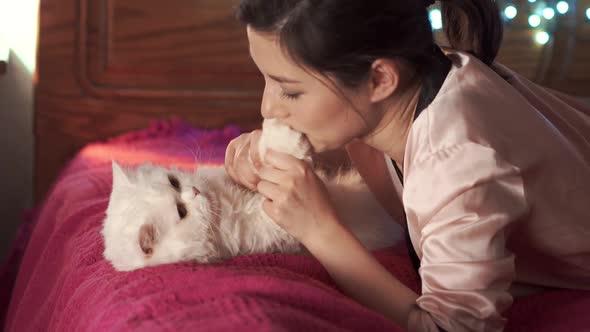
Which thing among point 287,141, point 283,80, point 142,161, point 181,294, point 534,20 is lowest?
point 142,161

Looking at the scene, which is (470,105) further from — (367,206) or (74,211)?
(74,211)

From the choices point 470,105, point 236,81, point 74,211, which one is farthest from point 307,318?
point 236,81

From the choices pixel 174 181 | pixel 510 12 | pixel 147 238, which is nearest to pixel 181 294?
pixel 147 238

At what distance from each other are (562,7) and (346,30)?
57.9 inches

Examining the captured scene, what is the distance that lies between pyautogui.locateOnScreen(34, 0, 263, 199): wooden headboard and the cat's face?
3.31 feet

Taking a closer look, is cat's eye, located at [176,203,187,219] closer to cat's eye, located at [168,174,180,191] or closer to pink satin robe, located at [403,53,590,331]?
cat's eye, located at [168,174,180,191]

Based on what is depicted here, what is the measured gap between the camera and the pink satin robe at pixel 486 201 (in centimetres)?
76

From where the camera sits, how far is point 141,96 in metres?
1.96

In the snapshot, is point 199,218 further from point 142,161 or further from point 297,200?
point 142,161

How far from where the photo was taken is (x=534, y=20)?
2.01 m

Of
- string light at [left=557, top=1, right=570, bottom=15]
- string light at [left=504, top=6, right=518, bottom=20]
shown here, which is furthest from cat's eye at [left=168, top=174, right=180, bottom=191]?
string light at [left=557, top=1, right=570, bottom=15]

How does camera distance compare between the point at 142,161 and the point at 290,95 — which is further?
the point at 142,161

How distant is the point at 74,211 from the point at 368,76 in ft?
2.13

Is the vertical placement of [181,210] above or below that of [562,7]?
below
